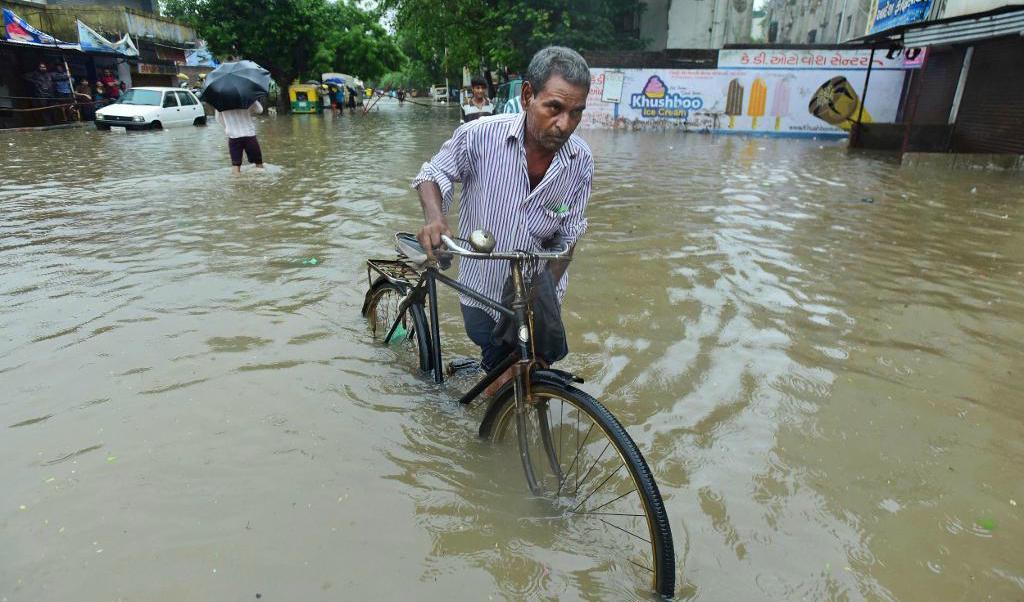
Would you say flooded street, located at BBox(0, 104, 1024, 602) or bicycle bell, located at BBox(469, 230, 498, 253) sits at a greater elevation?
bicycle bell, located at BBox(469, 230, 498, 253)

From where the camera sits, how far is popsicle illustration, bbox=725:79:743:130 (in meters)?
19.5

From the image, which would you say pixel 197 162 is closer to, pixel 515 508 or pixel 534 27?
pixel 515 508

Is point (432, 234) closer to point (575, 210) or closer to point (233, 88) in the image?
point (575, 210)

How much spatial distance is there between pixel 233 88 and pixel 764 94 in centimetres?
1615

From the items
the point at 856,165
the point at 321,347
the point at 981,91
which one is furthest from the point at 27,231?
the point at 981,91

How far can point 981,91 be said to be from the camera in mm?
13289

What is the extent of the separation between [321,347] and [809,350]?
10.1ft

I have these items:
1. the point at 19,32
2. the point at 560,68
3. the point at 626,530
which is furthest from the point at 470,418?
the point at 19,32

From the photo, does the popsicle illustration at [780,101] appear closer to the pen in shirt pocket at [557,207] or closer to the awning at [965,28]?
the awning at [965,28]

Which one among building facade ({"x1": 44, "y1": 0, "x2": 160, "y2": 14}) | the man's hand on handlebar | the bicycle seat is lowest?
the bicycle seat

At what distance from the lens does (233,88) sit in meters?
9.21

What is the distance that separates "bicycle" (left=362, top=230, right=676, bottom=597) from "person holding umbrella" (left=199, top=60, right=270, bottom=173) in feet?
25.0

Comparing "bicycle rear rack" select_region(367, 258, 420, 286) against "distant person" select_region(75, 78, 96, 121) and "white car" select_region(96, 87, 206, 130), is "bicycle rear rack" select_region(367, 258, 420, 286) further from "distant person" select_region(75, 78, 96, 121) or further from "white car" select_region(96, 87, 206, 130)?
"distant person" select_region(75, 78, 96, 121)

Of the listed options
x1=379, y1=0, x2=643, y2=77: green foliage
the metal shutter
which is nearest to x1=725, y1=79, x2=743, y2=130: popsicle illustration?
x1=379, y1=0, x2=643, y2=77: green foliage
